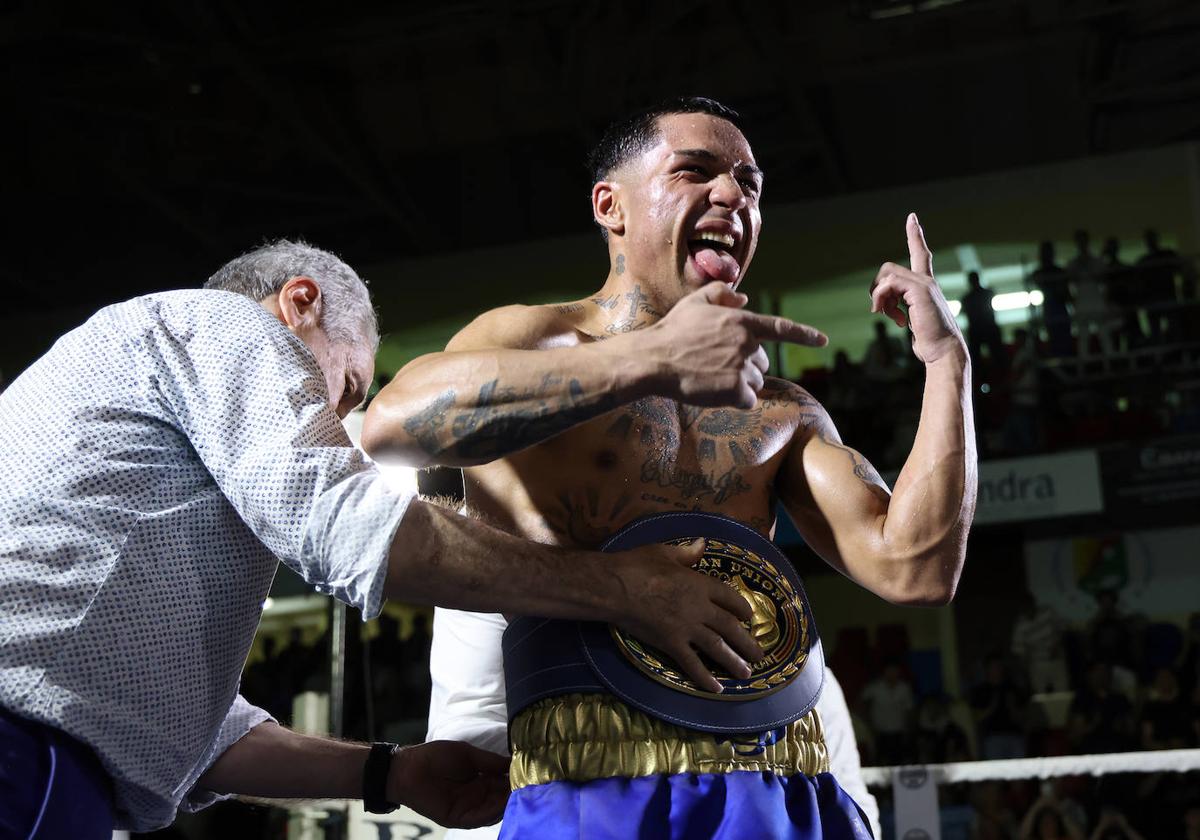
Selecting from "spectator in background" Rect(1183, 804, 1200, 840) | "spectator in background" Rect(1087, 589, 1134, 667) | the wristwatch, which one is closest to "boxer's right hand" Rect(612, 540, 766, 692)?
the wristwatch

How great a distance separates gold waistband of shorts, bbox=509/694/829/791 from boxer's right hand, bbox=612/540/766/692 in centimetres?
6

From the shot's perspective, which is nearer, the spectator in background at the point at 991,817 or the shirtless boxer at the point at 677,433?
the shirtless boxer at the point at 677,433

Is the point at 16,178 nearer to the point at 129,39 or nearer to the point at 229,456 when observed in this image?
the point at 129,39

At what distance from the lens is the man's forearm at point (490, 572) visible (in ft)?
3.75

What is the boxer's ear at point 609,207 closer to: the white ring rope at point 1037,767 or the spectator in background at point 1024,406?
the white ring rope at point 1037,767

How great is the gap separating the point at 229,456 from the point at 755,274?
9317 mm

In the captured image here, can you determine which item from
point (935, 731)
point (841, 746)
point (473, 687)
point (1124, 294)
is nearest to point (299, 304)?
point (473, 687)

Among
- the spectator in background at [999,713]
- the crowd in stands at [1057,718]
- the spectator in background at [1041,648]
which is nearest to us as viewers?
the crowd in stands at [1057,718]

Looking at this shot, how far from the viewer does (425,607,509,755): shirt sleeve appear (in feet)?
6.64

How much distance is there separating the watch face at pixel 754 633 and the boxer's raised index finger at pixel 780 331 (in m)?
0.26

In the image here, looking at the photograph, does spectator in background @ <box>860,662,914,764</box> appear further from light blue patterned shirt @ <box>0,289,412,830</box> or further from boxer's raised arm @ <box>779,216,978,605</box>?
light blue patterned shirt @ <box>0,289,412,830</box>

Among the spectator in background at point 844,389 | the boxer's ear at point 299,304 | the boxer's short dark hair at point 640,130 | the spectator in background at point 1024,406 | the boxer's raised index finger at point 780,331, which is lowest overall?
the boxer's raised index finger at point 780,331

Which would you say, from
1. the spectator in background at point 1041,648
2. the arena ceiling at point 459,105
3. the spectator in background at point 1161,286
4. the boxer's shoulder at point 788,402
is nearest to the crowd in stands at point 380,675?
the arena ceiling at point 459,105

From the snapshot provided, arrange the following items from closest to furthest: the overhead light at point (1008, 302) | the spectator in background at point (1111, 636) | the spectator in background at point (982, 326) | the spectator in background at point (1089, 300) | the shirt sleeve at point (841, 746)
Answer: the shirt sleeve at point (841, 746) → the spectator in background at point (1111, 636) → the spectator in background at point (1089, 300) → the spectator in background at point (982, 326) → the overhead light at point (1008, 302)
